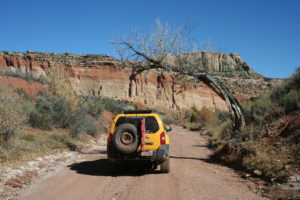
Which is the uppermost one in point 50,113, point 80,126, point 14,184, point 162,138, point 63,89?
point 63,89

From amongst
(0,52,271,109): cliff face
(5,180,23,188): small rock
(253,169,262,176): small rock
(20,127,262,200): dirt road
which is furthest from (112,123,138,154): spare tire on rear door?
(0,52,271,109): cliff face

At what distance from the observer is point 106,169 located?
1009 centimetres

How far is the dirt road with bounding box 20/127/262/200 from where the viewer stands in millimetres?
6551

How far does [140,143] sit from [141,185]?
1.45m

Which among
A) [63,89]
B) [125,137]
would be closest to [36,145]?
[125,137]

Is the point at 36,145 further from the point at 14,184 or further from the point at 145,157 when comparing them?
the point at 145,157

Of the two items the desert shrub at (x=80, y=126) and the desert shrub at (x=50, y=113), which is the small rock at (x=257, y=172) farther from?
the desert shrub at (x=50, y=113)

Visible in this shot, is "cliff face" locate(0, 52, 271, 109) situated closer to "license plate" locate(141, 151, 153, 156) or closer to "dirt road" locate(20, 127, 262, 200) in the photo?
"dirt road" locate(20, 127, 262, 200)

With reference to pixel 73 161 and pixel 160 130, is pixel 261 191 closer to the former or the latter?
pixel 160 130

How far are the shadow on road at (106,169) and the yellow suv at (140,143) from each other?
0.47 meters

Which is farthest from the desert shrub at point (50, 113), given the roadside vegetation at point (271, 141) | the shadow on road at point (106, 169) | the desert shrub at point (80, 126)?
the roadside vegetation at point (271, 141)

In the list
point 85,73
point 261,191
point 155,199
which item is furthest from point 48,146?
point 85,73

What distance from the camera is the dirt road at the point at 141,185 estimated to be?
258 inches

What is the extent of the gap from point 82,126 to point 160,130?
32.6 ft
